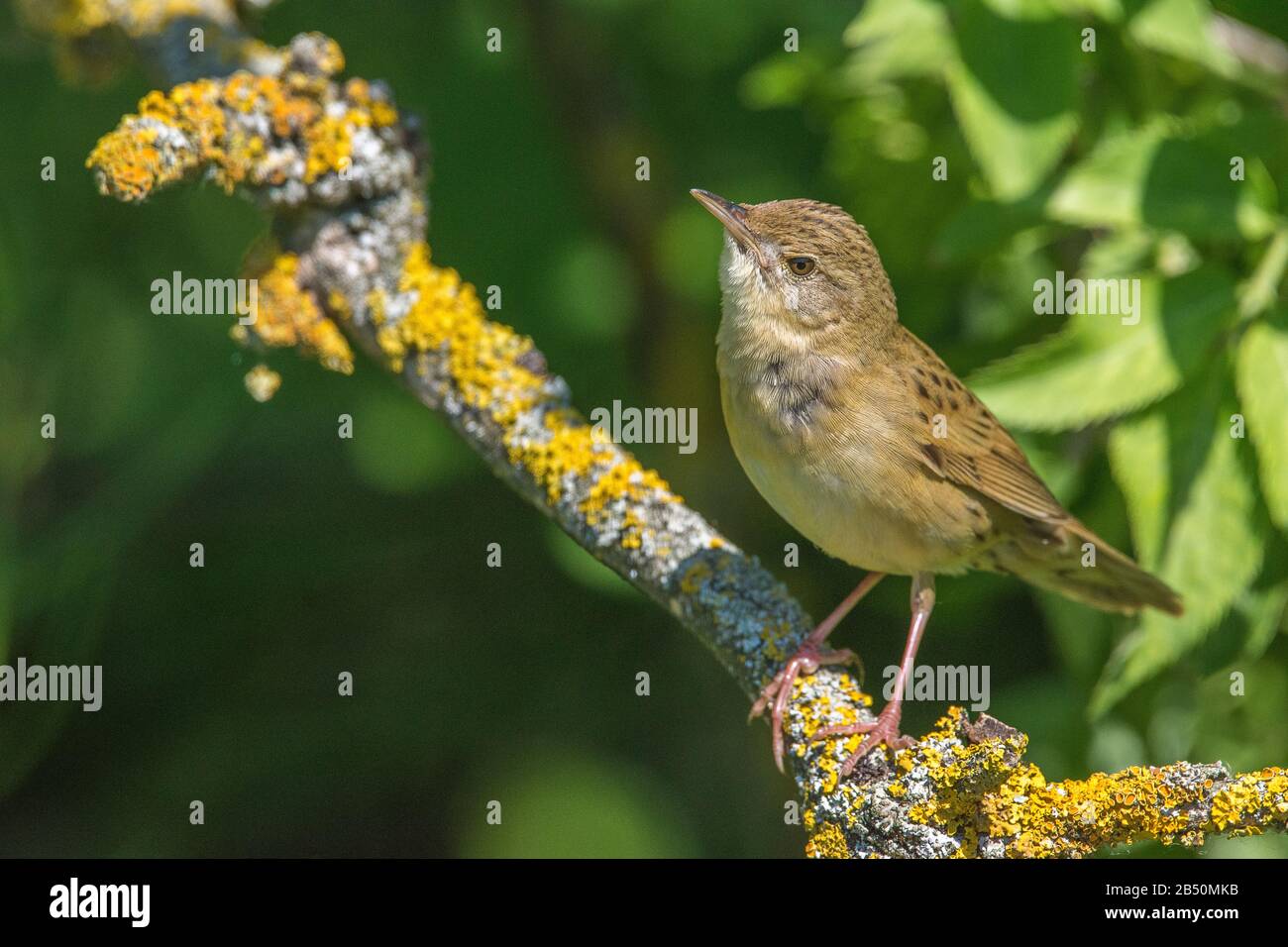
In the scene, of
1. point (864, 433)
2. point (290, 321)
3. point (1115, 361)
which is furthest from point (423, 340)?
point (1115, 361)

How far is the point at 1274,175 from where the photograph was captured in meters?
3.67

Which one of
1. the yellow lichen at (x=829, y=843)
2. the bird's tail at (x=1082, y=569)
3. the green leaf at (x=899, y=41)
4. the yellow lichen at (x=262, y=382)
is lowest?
the yellow lichen at (x=829, y=843)

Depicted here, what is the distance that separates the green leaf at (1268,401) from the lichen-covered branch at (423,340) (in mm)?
998

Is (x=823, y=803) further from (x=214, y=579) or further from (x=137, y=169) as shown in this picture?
(x=214, y=579)

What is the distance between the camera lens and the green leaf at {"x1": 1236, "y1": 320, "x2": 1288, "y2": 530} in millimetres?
3244

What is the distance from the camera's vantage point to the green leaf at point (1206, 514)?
3.39 metres

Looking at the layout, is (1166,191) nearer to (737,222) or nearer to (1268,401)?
(1268,401)

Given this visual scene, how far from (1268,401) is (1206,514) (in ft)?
1.06

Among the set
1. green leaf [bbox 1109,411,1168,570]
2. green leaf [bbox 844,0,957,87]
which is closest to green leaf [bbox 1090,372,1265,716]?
green leaf [bbox 1109,411,1168,570]

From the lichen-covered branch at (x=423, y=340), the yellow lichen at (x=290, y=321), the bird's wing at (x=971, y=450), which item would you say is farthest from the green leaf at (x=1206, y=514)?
the yellow lichen at (x=290, y=321)

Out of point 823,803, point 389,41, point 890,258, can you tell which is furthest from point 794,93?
point 823,803

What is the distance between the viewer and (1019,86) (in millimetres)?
3377

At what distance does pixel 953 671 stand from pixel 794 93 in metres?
2.15

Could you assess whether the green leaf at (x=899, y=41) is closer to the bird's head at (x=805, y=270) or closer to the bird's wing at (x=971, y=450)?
the bird's head at (x=805, y=270)
